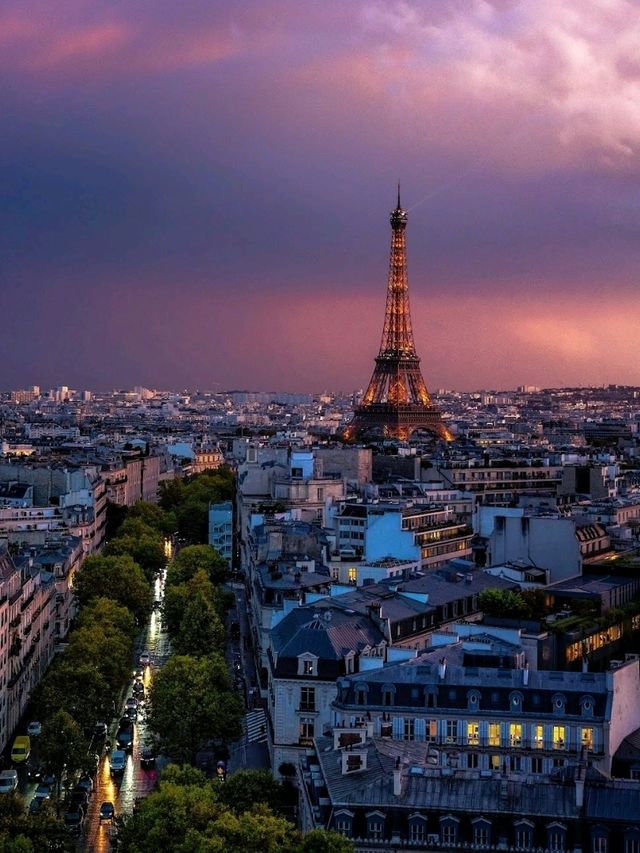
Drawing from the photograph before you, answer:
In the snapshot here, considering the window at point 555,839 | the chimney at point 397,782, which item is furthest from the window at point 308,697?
the window at point 555,839

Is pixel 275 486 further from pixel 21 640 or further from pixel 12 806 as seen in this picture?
pixel 12 806

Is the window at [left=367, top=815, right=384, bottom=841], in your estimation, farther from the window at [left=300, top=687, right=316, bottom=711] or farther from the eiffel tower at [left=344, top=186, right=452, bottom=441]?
the eiffel tower at [left=344, top=186, right=452, bottom=441]

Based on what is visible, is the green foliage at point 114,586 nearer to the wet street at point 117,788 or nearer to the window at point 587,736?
the wet street at point 117,788

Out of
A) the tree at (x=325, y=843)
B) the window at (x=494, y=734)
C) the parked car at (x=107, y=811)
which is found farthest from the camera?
the parked car at (x=107, y=811)

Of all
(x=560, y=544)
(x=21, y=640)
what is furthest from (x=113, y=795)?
(x=560, y=544)

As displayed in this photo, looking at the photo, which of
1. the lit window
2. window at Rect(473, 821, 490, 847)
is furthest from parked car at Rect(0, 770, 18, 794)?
window at Rect(473, 821, 490, 847)
